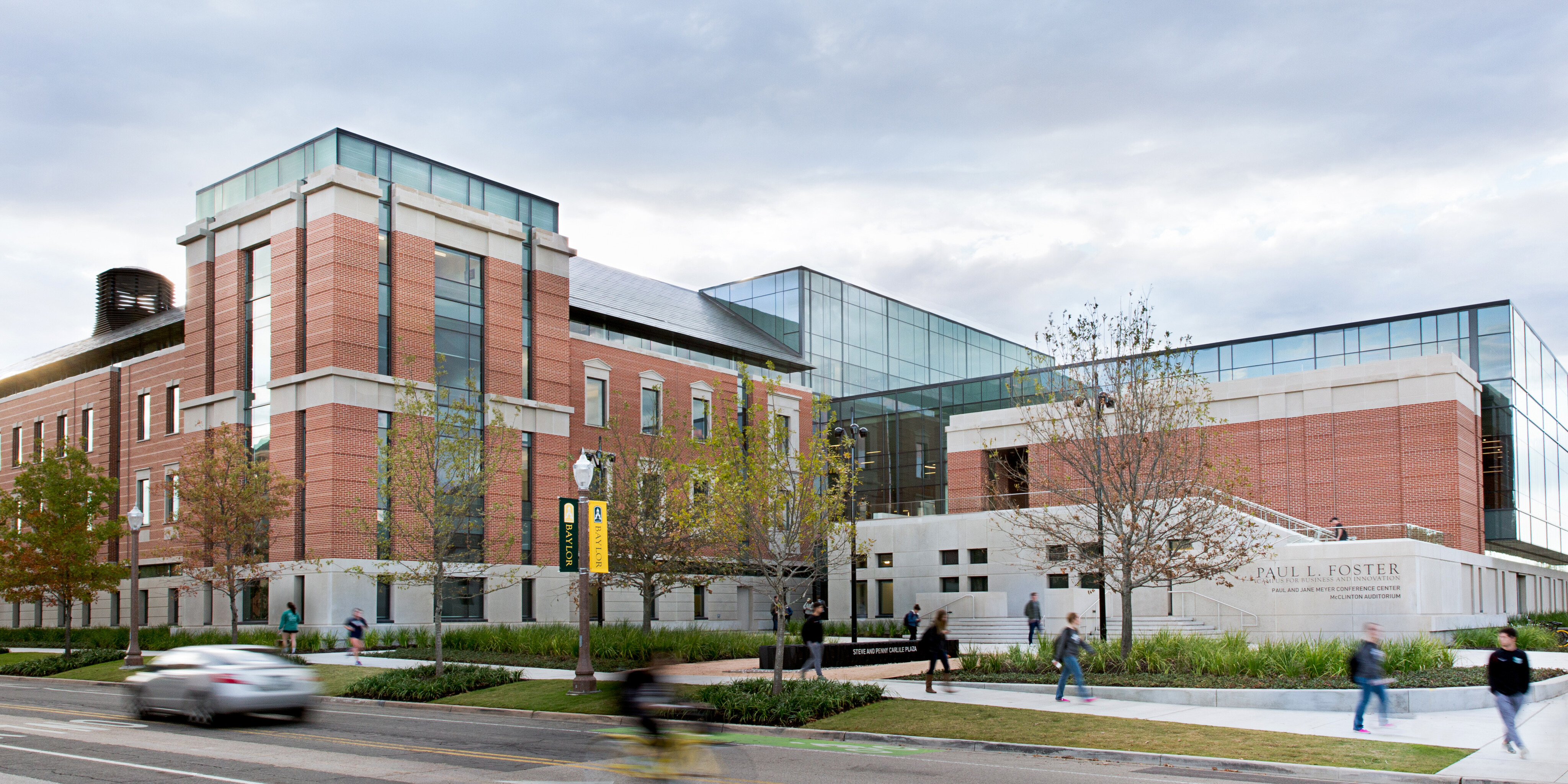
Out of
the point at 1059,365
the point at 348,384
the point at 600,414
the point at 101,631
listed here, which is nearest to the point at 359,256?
the point at 348,384

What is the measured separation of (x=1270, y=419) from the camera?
48.2 m

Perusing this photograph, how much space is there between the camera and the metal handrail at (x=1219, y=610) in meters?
38.1

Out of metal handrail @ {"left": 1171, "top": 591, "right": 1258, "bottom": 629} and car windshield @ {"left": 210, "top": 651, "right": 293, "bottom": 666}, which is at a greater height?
car windshield @ {"left": 210, "top": 651, "right": 293, "bottom": 666}

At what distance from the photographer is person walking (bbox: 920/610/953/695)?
71.6 feet

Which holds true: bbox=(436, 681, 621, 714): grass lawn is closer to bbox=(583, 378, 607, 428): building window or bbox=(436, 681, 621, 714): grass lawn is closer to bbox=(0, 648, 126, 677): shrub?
bbox=(0, 648, 126, 677): shrub

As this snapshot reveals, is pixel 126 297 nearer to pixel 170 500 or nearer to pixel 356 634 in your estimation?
pixel 170 500

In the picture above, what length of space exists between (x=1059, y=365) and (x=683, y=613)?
29.3 m

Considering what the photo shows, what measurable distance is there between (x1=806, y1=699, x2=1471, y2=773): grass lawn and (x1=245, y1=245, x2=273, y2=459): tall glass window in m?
32.1

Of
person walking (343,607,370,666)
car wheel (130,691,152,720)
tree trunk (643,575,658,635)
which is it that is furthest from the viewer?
tree trunk (643,575,658,635)

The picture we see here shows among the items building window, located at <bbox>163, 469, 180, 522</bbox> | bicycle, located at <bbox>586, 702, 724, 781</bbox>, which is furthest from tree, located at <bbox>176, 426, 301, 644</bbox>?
bicycle, located at <bbox>586, 702, 724, 781</bbox>

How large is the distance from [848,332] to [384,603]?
35.7m

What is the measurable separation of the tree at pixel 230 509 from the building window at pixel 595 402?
13695 millimetres

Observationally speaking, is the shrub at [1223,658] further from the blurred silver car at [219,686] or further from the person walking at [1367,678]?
the blurred silver car at [219,686]

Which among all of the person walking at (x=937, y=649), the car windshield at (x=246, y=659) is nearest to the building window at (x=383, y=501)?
the car windshield at (x=246, y=659)
